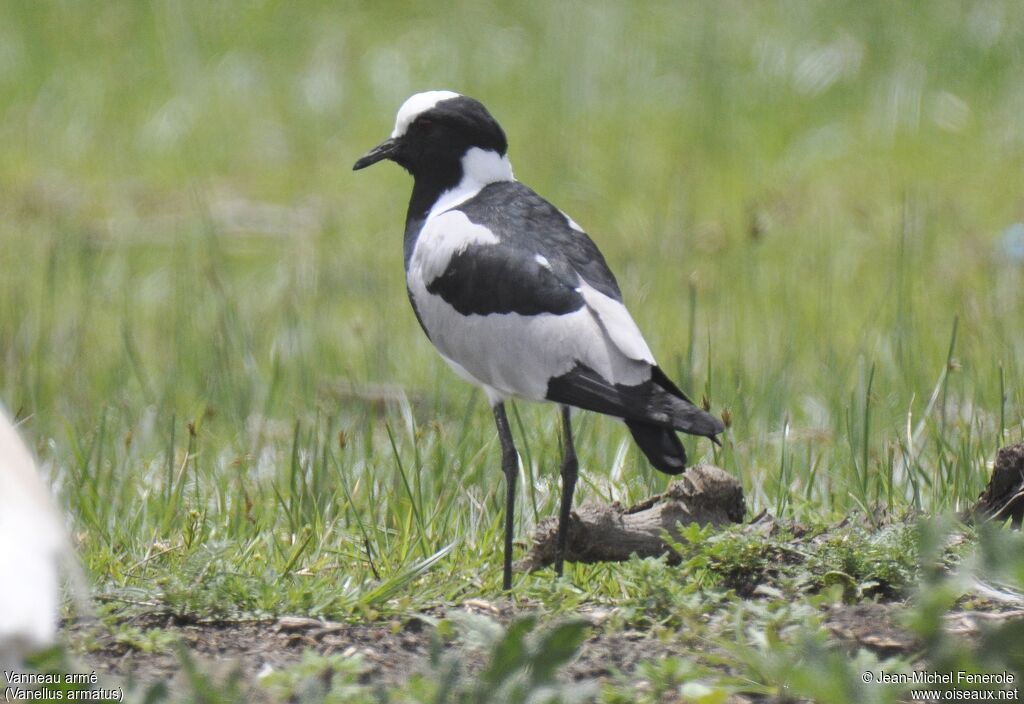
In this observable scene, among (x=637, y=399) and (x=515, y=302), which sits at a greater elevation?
(x=515, y=302)

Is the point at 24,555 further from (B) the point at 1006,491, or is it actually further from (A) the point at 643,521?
(B) the point at 1006,491

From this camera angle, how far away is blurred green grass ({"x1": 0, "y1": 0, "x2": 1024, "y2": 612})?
153 inches

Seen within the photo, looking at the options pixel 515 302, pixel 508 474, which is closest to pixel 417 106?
pixel 515 302

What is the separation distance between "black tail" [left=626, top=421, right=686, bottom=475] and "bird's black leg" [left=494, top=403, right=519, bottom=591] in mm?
324

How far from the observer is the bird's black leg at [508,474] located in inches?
129

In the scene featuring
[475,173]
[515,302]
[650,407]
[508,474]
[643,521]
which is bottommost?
[643,521]

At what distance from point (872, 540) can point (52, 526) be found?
5.45ft

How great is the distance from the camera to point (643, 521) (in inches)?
134

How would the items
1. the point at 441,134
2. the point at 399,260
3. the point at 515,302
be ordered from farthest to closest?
1. the point at 399,260
2. the point at 441,134
3. the point at 515,302

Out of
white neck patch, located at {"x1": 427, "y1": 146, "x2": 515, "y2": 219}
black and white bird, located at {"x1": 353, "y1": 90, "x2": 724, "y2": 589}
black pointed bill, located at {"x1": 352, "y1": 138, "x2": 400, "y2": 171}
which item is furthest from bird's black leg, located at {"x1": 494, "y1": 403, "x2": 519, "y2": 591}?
black pointed bill, located at {"x1": 352, "y1": 138, "x2": 400, "y2": 171}

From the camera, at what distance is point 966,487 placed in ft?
12.1

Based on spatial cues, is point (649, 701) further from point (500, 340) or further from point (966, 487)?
point (966, 487)

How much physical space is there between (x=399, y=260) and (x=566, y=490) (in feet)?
15.5

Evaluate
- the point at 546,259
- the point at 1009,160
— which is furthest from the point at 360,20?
the point at 546,259
